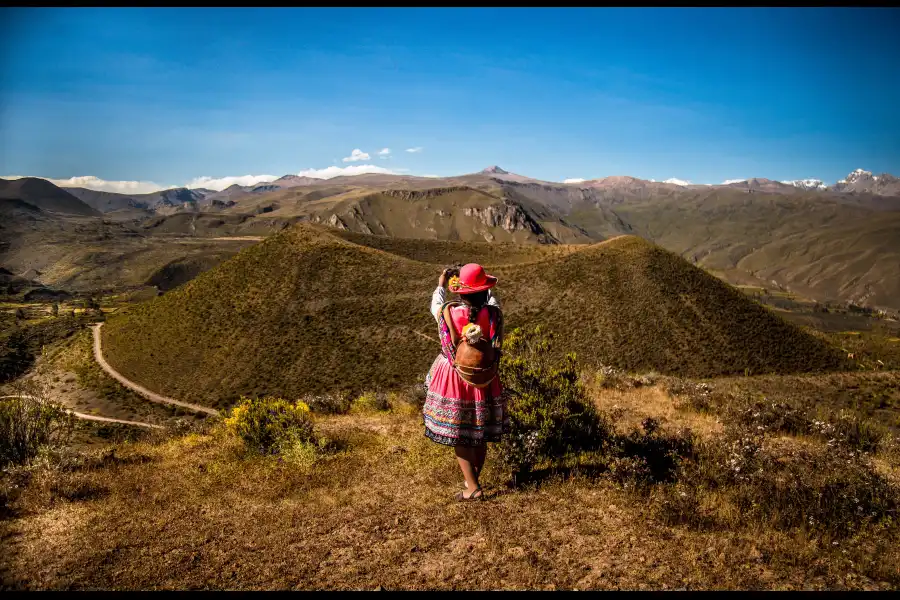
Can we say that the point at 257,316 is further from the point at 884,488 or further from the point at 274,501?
the point at 884,488

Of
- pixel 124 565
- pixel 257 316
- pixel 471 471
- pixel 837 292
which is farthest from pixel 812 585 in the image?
pixel 837 292

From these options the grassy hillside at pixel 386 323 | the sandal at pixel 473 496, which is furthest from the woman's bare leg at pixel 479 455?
the grassy hillside at pixel 386 323

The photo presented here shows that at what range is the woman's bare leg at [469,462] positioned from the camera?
5230 mm

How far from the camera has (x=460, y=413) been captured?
16.5 ft

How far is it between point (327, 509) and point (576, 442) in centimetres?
354

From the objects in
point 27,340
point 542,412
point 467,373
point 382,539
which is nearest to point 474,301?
point 467,373

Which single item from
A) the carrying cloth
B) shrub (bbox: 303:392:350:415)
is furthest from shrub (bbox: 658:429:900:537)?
shrub (bbox: 303:392:350:415)

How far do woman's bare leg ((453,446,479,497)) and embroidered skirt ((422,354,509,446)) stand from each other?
0.17 metres

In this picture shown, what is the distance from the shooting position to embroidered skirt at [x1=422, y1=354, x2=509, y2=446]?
5.03 meters

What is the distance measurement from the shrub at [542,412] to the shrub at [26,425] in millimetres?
6423

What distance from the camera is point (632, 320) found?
3859cm

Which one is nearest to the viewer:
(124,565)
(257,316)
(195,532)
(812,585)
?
(812,585)

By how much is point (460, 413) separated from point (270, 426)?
3863 mm

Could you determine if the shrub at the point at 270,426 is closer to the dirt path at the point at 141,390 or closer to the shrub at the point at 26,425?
the shrub at the point at 26,425
